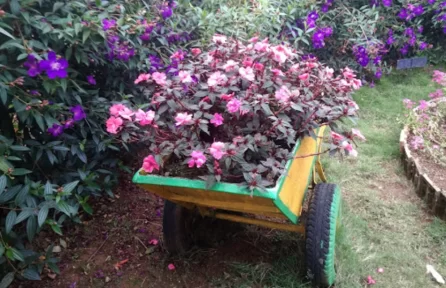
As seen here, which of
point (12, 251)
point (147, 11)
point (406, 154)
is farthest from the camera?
point (406, 154)

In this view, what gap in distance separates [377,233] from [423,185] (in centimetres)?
57

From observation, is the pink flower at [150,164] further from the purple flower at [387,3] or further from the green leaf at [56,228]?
the purple flower at [387,3]

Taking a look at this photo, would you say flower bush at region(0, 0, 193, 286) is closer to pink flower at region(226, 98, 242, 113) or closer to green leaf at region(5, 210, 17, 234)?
green leaf at region(5, 210, 17, 234)

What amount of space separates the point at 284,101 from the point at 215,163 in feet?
1.26

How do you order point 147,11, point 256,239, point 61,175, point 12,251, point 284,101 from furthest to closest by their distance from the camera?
point 147,11, point 256,239, point 61,175, point 12,251, point 284,101

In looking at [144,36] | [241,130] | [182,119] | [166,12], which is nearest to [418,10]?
[166,12]

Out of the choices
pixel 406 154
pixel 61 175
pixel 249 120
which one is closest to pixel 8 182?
pixel 61 175

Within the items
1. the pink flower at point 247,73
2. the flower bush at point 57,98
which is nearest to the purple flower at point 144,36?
the flower bush at point 57,98

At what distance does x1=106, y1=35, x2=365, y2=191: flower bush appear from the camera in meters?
1.63

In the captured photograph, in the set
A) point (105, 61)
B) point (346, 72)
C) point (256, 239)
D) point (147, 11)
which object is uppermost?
point (346, 72)

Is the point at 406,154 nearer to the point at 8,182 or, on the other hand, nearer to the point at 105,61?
the point at 105,61

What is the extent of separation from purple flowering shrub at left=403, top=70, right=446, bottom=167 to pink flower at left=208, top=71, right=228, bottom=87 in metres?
2.12

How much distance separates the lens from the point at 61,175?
229cm

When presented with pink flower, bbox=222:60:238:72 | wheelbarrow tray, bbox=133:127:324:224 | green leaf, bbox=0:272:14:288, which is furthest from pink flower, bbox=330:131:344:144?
green leaf, bbox=0:272:14:288
